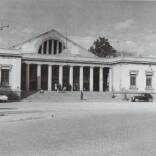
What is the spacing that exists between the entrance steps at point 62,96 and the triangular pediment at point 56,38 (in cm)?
1413

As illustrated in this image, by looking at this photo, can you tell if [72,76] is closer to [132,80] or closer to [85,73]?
[85,73]

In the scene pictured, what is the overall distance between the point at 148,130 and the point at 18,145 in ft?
20.8

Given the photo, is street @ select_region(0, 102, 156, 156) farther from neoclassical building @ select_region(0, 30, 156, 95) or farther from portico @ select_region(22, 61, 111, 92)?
portico @ select_region(22, 61, 111, 92)

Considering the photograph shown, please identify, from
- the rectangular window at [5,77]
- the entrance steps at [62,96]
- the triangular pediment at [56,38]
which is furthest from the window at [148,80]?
the rectangular window at [5,77]

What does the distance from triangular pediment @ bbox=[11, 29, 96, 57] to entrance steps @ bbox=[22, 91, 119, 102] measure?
1413cm

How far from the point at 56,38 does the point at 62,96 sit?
64.5 feet

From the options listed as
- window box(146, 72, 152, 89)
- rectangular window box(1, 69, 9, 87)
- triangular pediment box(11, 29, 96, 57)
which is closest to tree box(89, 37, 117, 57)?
triangular pediment box(11, 29, 96, 57)

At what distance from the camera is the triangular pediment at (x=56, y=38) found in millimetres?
69062

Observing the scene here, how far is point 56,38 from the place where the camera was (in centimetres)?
7000

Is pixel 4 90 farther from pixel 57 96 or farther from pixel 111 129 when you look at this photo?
pixel 111 129

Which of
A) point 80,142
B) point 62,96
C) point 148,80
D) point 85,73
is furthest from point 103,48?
point 80,142

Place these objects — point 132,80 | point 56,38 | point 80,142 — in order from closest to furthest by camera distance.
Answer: point 80,142, point 132,80, point 56,38

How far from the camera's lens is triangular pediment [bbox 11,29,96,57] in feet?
227

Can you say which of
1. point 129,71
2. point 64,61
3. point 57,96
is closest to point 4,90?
point 57,96
